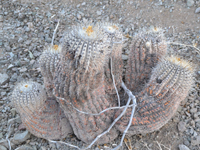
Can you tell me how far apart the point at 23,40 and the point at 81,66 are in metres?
2.54

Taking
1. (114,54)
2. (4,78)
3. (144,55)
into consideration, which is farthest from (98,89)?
(4,78)

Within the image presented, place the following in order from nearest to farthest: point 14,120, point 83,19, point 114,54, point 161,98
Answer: point 161,98 → point 114,54 → point 14,120 → point 83,19

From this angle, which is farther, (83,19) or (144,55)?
(83,19)

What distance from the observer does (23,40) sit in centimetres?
393

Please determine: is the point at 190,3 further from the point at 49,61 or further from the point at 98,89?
the point at 49,61

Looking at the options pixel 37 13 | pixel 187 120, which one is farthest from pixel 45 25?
pixel 187 120

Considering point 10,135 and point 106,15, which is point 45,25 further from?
point 10,135

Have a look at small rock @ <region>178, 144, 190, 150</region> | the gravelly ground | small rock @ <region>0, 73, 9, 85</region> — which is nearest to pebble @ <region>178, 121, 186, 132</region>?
the gravelly ground

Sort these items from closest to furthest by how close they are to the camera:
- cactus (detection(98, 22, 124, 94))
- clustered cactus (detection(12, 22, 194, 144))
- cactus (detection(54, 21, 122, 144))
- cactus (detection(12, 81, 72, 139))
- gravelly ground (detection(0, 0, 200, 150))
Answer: cactus (detection(54, 21, 122, 144)) → clustered cactus (detection(12, 22, 194, 144)) → cactus (detection(12, 81, 72, 139)) → cactus (detection(98, 22, 124, 94)) → gravelly ground (detection(0, 0, 200, 150))

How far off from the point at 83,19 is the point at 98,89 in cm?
140

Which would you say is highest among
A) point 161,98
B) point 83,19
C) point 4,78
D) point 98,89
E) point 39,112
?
point 83,19

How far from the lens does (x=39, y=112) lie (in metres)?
2.39

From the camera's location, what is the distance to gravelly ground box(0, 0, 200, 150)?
254 centimetres

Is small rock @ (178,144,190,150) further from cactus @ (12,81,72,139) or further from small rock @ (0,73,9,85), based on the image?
small rock @ (0,73,9,85)
